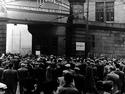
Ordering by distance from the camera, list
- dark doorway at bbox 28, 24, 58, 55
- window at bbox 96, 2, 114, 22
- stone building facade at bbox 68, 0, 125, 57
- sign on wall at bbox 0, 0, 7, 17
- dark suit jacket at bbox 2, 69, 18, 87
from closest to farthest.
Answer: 1. dark suit jacket at bbox 2, 69, 18, 87
2. sign on wall at bbox 0, 0, 7, 17
3. stone building facade at bbox 68, 0, 125, 57
4. dark doorway at bbox 28, 24, 58, 55
5. window at bbox 96, 2, 114, 22

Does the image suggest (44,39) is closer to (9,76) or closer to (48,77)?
(48,77)

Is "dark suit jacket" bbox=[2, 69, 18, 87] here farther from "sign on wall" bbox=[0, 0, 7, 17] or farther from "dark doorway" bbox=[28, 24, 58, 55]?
"dark doorway" bbox=[28, 24, 58, 55]

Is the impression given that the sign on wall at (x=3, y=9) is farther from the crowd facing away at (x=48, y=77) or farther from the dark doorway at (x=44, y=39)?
the crowd facing away at (x=48, y=77)

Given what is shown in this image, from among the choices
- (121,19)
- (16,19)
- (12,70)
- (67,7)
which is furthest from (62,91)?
(121,19)

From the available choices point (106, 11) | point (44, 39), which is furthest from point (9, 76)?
point (106, 11)

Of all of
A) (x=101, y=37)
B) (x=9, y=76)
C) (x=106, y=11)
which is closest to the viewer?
(x=9, y=76)

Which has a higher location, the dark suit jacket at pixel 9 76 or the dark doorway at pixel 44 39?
the dark doorway at pixel 44 39

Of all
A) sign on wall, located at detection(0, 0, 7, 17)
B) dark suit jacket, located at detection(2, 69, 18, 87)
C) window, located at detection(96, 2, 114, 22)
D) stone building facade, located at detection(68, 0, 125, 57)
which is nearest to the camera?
dark suit jacket, located at detection(2, 69, 18, 87)

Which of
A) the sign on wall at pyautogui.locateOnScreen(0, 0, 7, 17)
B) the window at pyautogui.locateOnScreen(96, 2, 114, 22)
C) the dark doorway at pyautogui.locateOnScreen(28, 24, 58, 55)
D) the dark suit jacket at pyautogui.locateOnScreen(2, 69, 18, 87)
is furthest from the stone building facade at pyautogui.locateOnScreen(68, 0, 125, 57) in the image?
the dark suit jacket at pyautogui.locateOnScreen(2, 69, 18, 87)

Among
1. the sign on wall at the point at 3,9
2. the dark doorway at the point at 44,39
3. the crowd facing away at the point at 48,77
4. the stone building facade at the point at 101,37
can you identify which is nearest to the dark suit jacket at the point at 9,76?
the crowd facing away at the point at 48,77

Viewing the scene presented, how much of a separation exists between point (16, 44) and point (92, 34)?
31.3ft

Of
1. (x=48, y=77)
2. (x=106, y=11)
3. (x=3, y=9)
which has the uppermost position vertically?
(x=106, y=11)

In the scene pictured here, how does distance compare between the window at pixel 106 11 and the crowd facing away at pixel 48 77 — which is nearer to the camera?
the crowd facing away at pixel 48 77

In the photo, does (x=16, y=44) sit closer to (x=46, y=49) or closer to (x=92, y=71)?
(x=46, y=49)
